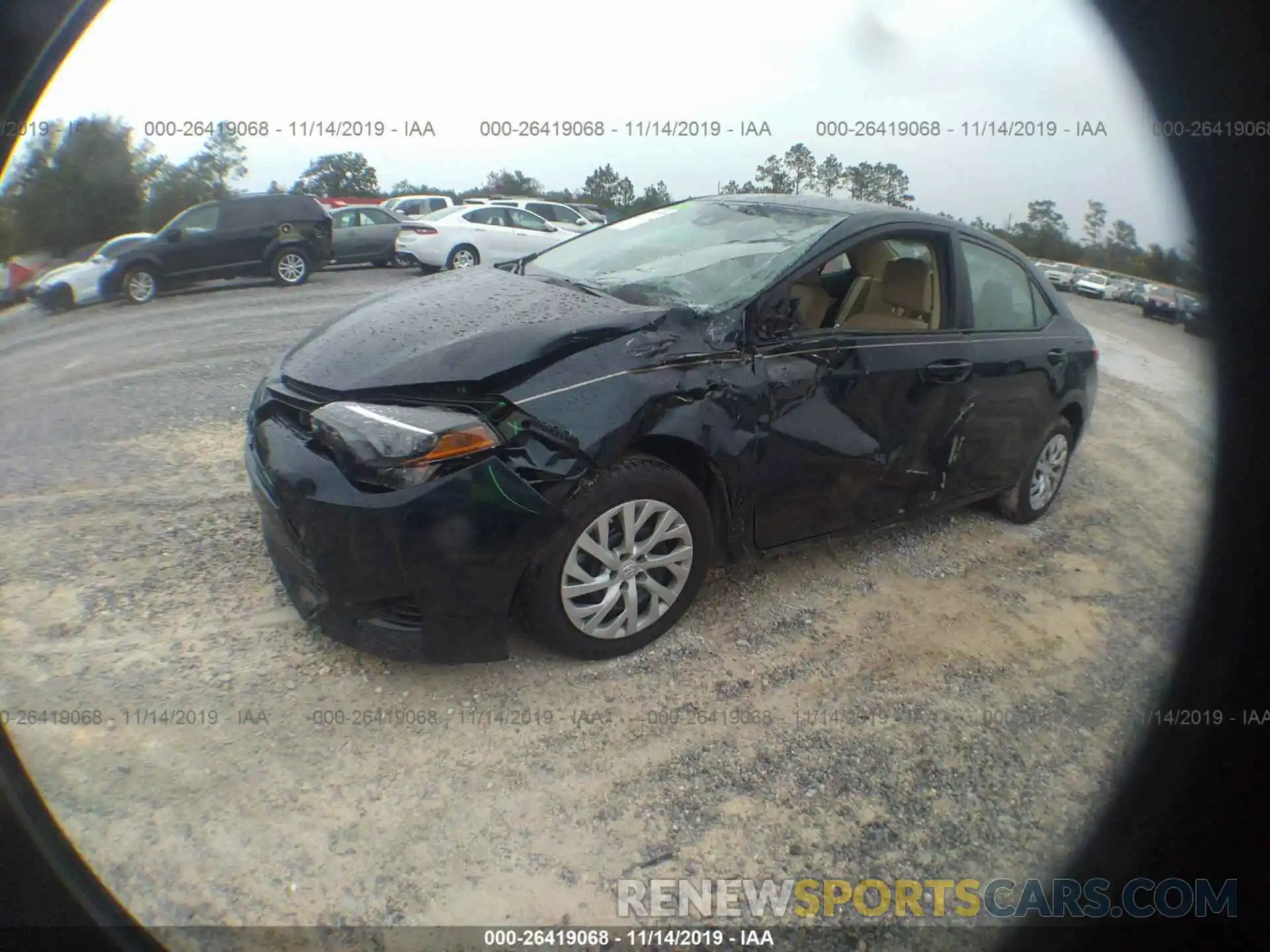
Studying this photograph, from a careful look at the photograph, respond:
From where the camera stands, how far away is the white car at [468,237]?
38.1ft

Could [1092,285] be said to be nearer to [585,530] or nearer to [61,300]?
[585,530]

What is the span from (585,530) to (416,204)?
1367cm

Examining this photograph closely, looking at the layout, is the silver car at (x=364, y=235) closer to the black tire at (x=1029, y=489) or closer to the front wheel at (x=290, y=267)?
the front wheel at (x=290, y=267)

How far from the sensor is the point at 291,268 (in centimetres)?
896

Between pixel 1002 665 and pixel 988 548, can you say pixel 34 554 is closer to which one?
pixel 1002 665

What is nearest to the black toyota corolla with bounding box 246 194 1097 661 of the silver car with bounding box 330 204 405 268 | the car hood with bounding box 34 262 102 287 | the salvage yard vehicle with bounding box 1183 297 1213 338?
the salvage yard vehicle with bounding box 1183 297 1213 338

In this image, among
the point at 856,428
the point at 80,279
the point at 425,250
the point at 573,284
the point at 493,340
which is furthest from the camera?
Result: the point at 425,250

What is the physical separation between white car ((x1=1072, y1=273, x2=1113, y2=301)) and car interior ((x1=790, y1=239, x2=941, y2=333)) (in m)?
1.71

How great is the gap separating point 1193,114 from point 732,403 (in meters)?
1.95

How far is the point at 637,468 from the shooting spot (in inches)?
106

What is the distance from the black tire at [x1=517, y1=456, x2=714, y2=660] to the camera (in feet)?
8.41

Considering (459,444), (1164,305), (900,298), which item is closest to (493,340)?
(459,444)

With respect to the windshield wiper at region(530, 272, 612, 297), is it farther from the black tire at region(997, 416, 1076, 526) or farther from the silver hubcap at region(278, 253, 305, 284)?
the silver hubcap at region(278, 253, 305, 284)

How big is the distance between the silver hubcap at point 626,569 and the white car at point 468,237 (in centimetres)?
946
